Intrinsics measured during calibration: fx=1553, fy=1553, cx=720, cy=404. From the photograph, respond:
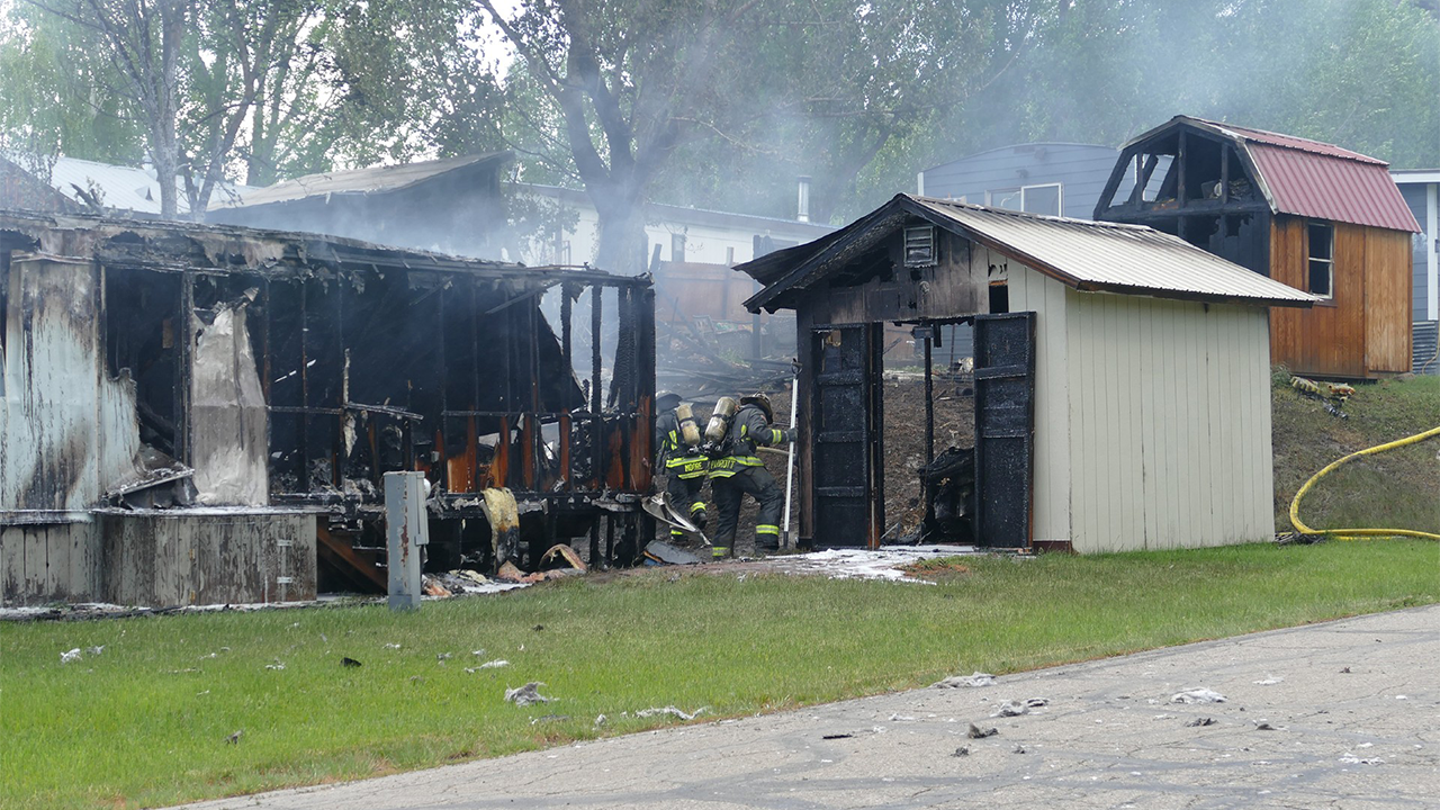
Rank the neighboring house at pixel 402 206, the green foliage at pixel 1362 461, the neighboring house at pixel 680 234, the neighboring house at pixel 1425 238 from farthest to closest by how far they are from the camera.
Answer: the neighboring house at pixel 680 234 < the neighboring house at pixel 1425 238 < the neighboring house at pixel 402 206 < the green foliage at pixel 1362 461

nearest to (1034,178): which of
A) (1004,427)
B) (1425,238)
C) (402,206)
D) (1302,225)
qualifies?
(1425,238)

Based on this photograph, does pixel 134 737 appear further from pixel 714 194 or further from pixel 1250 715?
pixel 714 194

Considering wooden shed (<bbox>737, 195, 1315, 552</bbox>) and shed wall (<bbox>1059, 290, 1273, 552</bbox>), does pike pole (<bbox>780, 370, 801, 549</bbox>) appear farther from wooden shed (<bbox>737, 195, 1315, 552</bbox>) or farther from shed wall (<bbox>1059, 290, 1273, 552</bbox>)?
shed wall (<bbox>1059, 290, 1273, 552</bbox>)

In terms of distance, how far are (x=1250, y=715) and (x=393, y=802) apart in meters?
3.95

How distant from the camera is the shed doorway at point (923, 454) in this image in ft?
52.6

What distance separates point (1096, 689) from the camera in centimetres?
827

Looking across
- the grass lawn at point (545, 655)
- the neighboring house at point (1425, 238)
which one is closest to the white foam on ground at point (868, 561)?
the grass lawn at point (545, 655)

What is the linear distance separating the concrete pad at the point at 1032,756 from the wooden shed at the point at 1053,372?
7.27 metres

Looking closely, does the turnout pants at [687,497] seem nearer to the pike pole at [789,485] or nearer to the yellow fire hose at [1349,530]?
the pike pole at [789,485]

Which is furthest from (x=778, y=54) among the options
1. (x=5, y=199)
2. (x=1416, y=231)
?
(x=5, y=199)

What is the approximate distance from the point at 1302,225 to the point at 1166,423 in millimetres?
9050

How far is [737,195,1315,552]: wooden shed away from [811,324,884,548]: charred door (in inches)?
0.8

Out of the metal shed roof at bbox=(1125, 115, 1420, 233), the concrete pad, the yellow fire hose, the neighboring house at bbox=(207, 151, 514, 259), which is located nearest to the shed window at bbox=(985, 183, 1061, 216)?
the metal shed roof at bbox=(1125, 115, 1420, 233)

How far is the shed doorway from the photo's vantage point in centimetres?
1603
